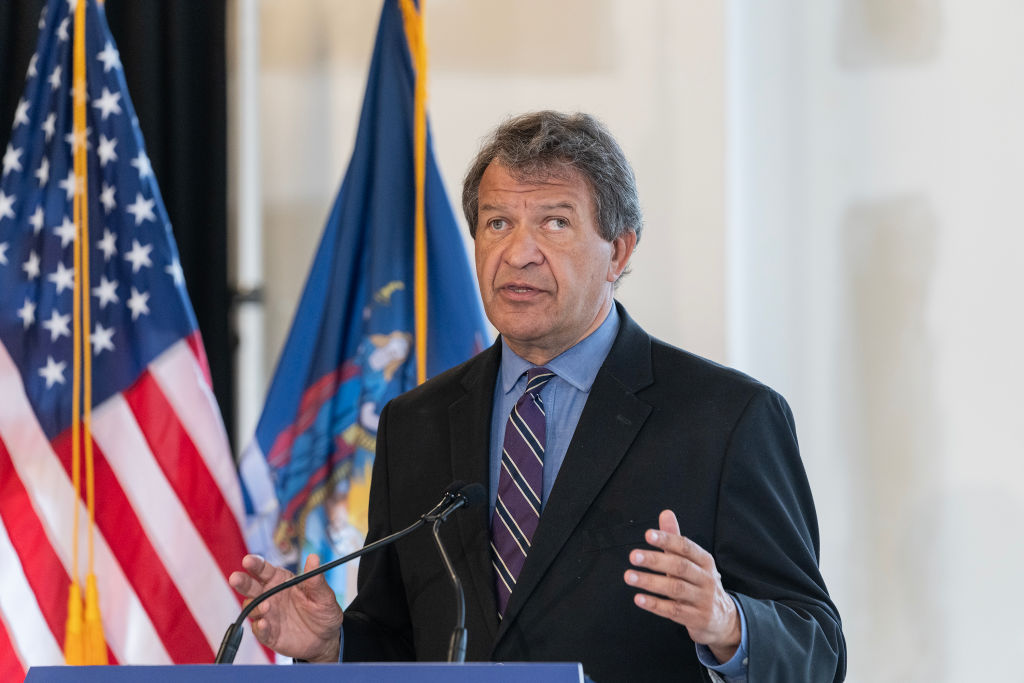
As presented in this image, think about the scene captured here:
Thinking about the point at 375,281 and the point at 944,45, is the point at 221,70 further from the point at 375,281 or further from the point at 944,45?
the point at 944,45

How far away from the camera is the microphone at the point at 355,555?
155 cm

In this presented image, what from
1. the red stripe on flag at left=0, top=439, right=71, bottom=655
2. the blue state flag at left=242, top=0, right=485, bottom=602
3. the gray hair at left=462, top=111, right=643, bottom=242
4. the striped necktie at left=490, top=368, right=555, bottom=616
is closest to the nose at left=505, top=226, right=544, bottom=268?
the gray hair at left=462, top=111, right=643, bottom=242

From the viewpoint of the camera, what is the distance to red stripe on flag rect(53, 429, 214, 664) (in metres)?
2.98

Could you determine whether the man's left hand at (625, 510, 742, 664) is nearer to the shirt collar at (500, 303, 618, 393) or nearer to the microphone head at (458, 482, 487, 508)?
the microphone head at (458, 482, 487, 508)

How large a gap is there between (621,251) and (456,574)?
79 centimetres

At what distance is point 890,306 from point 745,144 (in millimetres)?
612

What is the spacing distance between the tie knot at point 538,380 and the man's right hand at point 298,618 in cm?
52

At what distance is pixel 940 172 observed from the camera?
2984 mm

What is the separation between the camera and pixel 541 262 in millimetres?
2039

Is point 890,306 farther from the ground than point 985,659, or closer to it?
farther from the ground

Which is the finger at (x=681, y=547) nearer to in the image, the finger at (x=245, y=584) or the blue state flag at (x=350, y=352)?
the finger at (x=245, y=584)

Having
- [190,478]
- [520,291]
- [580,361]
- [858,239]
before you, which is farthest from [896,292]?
[190,478]

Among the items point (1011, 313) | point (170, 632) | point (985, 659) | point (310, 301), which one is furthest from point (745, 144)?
point (170, 632)

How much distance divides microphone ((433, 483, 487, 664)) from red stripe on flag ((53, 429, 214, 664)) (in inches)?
61.5
